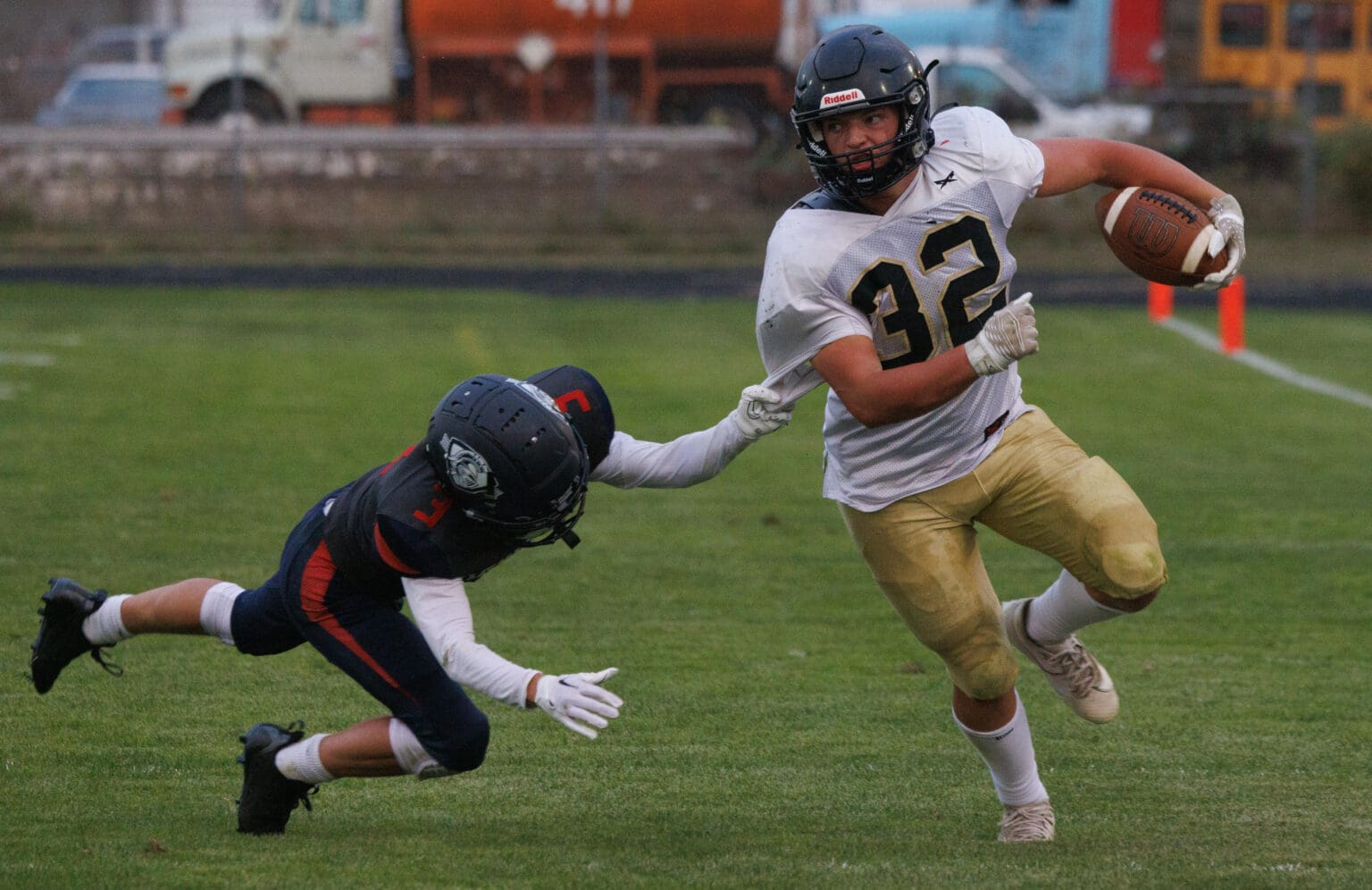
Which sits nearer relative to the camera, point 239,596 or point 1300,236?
point 239,596

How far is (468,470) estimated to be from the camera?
404cm

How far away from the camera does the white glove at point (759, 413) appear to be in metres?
4.41

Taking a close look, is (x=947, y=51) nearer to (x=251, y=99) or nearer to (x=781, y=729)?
(x=251, y=99)

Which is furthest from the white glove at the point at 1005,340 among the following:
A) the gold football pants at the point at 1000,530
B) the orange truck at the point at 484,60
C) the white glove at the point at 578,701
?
the orange truck at the point at 484,60

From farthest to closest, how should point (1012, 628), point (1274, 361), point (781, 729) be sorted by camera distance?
point (1274, 361)
point (781, 729)
point (1012, 628)

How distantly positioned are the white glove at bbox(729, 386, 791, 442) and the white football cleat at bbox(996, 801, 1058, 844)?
1.16 metres

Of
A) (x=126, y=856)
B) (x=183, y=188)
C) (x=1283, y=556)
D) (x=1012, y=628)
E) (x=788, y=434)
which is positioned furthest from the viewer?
(x=183, y=188)

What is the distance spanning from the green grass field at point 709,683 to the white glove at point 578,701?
40 centimetres

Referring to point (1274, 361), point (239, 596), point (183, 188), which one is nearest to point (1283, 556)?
point (239, 596)

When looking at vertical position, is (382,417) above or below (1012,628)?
below

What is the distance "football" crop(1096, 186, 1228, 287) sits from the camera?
15.6ft

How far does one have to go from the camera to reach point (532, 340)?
47.5 feet

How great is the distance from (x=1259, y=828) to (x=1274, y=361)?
1020cm

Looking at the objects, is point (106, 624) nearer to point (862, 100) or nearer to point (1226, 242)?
point (862, 100)
